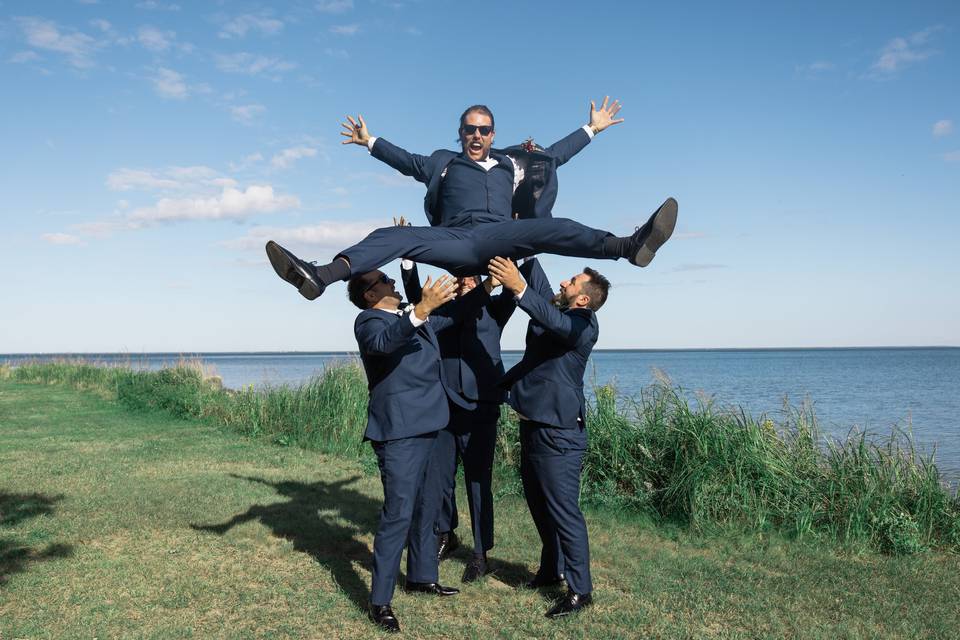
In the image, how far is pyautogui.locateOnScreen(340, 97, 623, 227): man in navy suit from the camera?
5.18 metres

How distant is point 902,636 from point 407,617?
3.20 meters

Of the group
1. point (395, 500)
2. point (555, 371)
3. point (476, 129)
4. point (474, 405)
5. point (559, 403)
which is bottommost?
point (395, 500)

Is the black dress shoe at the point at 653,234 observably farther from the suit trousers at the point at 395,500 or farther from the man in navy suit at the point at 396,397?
the suit trousers at the point at 395,500

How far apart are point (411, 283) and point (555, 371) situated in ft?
5.26

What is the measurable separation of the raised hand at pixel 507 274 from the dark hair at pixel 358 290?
960 millimetres

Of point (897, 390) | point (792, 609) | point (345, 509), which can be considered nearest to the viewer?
point (792, 609)

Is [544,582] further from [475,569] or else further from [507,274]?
[507,274]

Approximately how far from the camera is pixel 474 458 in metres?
5.80

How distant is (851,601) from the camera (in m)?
5.11

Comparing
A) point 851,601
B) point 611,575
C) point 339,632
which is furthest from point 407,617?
point 851,601

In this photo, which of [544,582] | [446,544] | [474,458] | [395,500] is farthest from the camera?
[446,544]

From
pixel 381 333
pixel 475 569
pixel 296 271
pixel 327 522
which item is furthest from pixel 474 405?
pixel 327 522

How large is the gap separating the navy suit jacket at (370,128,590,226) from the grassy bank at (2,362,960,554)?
3.43m

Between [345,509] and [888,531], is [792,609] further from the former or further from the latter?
[345,509]
